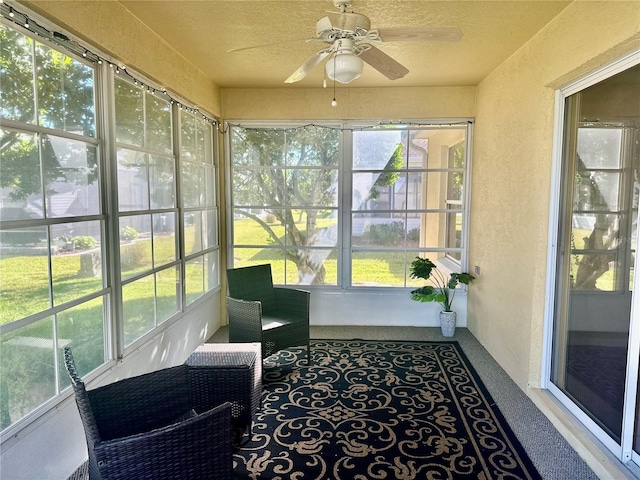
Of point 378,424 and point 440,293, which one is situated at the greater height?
point 440,293

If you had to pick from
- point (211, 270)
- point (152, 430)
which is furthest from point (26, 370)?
point (211, 270)

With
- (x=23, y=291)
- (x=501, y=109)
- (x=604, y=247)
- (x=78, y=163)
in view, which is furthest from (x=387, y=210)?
(x=23, y=291)

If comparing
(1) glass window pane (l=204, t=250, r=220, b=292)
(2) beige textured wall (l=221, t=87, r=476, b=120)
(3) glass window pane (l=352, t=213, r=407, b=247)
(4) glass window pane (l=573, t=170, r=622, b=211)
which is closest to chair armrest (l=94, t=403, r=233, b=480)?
(4) glass window pane (l=573, t=170, r=622, b=211)

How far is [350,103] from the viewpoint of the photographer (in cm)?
462

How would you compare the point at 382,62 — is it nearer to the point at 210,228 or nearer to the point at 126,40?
the point at 126,40

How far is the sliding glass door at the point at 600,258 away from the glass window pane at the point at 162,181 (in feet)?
9.93

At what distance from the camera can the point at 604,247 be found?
2.41 m

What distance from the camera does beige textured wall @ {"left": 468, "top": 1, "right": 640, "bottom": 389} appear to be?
7.82ft

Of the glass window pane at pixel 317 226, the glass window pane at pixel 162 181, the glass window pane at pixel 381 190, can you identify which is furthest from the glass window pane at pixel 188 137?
the glass window pane at pixel 381 190

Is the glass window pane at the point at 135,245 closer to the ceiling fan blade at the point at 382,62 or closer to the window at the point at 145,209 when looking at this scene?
the window at the point at 145,209

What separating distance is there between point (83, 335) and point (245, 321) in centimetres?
128

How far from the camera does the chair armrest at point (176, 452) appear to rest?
160 cm

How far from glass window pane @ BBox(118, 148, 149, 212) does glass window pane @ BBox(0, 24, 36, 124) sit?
2.54ft

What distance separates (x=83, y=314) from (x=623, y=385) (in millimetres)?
3097
